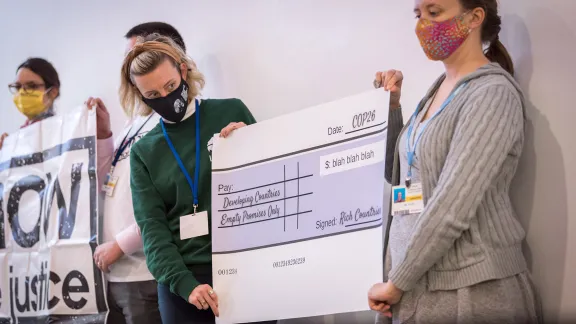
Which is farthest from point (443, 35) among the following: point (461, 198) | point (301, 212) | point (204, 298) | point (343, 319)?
point (343, 319)

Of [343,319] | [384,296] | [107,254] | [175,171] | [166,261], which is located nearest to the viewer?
[384,296]

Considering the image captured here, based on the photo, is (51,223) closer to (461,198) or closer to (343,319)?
(343,319)

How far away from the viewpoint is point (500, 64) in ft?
6.91

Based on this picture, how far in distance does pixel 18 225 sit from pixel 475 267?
2511mm

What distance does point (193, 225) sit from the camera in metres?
2.41

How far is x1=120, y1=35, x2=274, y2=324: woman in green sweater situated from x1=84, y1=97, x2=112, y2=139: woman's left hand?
672 millimetres

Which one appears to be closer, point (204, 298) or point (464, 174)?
point (464, 174)

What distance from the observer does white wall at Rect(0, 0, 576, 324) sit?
79.3 inches

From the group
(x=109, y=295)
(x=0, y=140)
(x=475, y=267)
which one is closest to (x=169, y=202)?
(x=109, y=295)

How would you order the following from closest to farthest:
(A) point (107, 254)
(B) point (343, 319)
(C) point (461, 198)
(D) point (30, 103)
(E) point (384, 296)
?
(C) point (461, 198) < (E) point (384, 296) < (B) point (343, 319) < (A) point (107, 254) < (D) point (30, 103)

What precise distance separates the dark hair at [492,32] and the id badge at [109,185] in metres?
1.75

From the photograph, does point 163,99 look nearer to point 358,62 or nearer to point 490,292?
point 358,62

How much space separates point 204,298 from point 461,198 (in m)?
0.98

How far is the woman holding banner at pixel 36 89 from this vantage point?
366 cm
